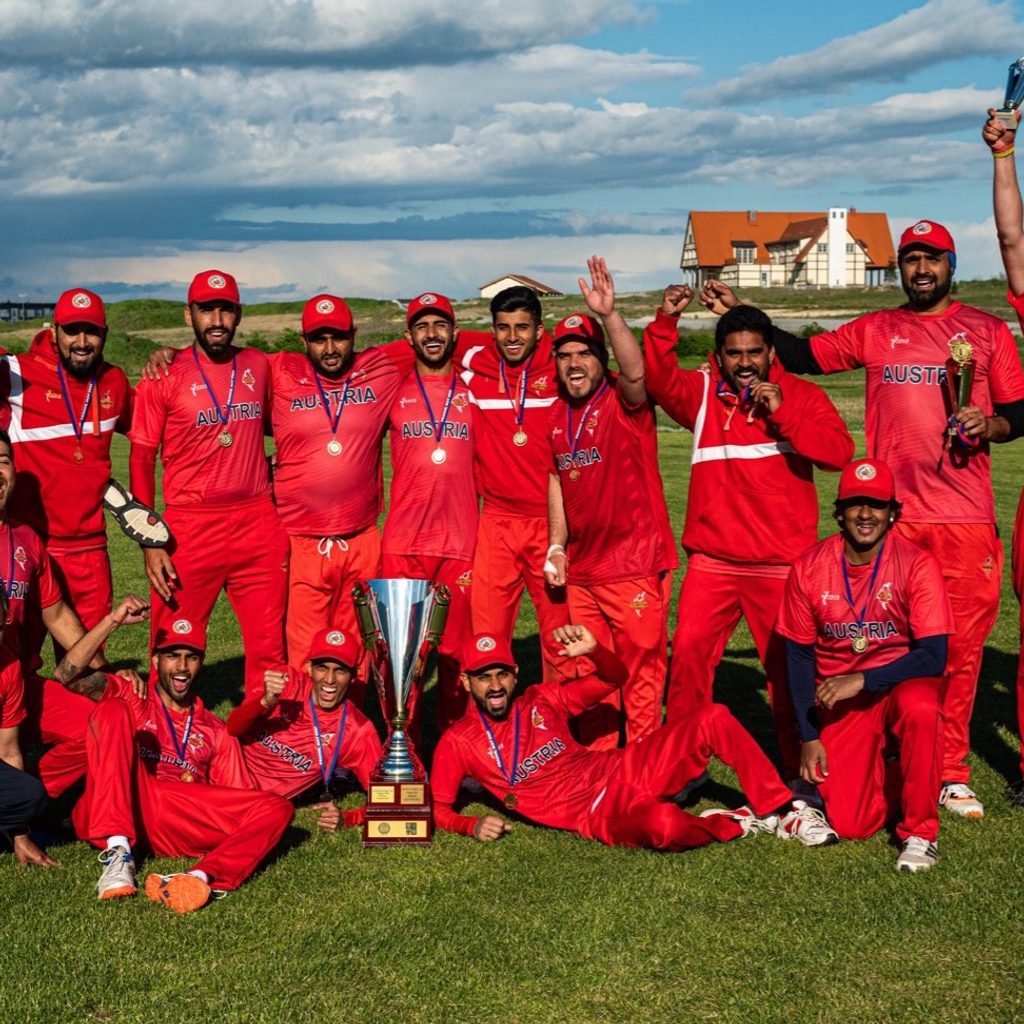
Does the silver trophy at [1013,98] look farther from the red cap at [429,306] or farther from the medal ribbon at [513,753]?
the medal ribbon at [513,753]

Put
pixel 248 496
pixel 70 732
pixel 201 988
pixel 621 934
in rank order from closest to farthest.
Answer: pixel 201 988 < pixel 621 934 < pixel 70 732 < pixel 248 496

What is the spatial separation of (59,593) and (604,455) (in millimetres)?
3069

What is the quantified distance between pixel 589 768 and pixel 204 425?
3.03 meters

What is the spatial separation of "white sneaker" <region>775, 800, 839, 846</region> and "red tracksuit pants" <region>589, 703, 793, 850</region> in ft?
0.72

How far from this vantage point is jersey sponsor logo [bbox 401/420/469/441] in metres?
7.90

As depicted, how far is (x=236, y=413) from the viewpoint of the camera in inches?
310

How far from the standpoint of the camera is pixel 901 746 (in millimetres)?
6418

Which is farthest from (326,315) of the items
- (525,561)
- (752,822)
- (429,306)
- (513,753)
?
(752,822)

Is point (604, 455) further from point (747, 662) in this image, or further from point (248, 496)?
point (747, 662)

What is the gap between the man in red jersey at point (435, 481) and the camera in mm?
7891

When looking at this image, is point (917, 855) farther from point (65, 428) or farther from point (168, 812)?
point (65, 428)

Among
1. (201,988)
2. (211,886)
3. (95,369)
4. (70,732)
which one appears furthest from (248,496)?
(201,988)

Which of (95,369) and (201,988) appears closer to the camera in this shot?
(201,988)

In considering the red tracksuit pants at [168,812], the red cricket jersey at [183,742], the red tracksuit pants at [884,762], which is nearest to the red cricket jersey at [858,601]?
the red tracksuit pants at [884,762]
